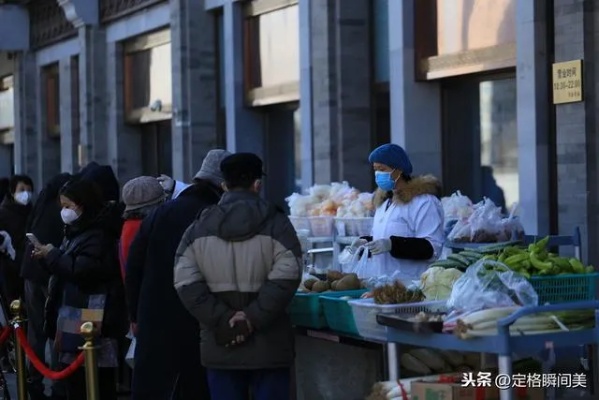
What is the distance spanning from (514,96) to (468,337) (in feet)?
22.4

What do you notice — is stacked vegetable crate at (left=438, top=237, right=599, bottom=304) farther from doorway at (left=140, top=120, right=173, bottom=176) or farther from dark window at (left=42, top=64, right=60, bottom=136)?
dark window at (left=42, top=64, right=60, bottom=136)

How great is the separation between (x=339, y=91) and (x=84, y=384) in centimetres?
696

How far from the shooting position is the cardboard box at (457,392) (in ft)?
19.9

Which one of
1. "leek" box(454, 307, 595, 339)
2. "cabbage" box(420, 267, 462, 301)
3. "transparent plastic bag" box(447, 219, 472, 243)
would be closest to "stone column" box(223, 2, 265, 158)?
"transparent plastic bag" box(447, 219, 472, 243)

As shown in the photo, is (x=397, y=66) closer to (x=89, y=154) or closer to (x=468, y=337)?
(x=468, y=337)

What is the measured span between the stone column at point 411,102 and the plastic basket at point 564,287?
22.9ft

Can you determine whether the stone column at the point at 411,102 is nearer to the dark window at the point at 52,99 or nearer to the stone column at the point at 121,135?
the stone column at the point at 121,135

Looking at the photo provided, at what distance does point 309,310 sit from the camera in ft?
23.9

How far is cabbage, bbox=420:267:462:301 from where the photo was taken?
6664 mm

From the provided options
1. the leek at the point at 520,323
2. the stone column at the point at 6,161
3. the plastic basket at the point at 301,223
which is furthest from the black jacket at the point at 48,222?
the stone column at the point at 6,161

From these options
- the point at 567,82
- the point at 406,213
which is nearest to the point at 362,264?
the point at 406,213

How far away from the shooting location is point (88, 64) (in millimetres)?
22438

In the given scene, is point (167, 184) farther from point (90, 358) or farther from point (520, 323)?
point (520, 323)

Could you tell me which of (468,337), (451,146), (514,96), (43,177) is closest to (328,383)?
(468,337)
